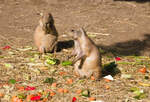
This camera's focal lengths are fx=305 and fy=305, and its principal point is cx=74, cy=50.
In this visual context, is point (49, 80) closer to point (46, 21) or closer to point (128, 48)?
point (46, 21)

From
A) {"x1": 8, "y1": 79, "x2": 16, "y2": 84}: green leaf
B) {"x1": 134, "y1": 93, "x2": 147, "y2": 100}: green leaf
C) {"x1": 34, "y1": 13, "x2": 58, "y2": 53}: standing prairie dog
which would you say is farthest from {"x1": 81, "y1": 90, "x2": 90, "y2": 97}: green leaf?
{"x1": 34, "y1": 13, "x2": 58, "y2": 53}: standing prairie dog

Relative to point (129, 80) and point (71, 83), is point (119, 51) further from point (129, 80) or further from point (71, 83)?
point (71, 83)

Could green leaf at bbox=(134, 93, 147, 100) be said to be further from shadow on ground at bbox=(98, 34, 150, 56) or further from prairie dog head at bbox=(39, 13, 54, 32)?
prairie dog head at bbox=(39, 13, 54, 32)

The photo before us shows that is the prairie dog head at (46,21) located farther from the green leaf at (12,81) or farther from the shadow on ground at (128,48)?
the green leaf at (12,81)

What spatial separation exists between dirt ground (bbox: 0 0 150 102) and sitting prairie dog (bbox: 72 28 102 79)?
31 cm

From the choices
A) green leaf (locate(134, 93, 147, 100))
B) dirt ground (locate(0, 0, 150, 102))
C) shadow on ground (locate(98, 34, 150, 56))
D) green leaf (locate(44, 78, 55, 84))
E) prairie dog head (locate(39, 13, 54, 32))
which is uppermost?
prairie dog head (locate(39, 13, 54, 32))

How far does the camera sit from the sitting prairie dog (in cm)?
547

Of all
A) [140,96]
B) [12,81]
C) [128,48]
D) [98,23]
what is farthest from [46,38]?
[98,23]

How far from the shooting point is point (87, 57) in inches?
218

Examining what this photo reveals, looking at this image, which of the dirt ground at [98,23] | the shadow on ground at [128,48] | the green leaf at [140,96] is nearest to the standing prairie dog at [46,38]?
the dirt ground at [98,23]

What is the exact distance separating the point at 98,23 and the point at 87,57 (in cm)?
515

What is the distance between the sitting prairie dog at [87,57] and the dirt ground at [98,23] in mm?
310

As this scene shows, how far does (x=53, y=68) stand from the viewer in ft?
20.6

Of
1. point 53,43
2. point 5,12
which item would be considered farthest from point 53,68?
point 5,12
